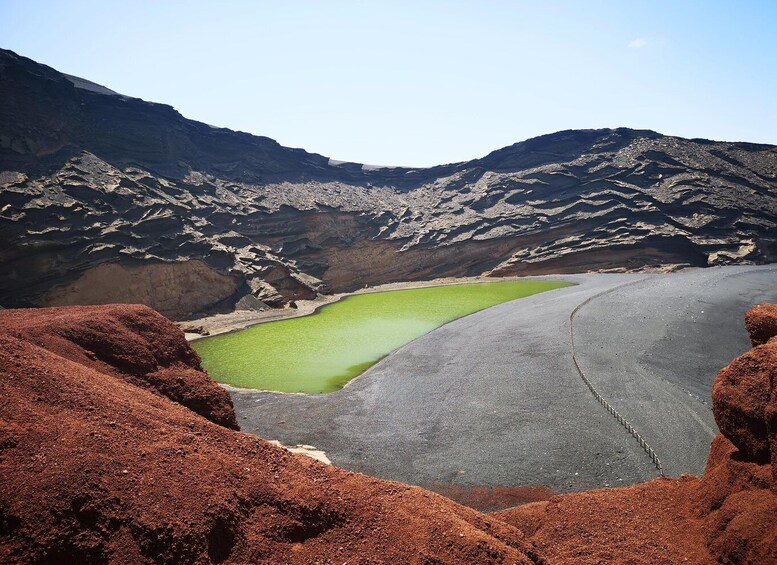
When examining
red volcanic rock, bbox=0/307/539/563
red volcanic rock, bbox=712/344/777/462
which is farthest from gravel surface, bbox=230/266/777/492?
red volcanic rock, bbox=0/307/539/563

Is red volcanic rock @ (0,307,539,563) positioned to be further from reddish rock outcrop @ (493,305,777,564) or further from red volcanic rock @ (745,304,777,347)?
red volcanic rock @ (745,304,777,347)

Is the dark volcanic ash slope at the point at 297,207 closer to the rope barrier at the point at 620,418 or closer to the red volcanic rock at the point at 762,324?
the rope barrier at the point at 620,418

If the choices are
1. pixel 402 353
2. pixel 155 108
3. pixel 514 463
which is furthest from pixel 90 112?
pixel 514 463

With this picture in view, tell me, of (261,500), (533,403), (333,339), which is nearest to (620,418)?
(533,403)

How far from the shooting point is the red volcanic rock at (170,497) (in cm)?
385

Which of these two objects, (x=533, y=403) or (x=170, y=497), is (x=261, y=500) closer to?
(x=170, y=497)

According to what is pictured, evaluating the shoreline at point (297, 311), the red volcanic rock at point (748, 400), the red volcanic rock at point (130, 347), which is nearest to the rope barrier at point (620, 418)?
the red volcanic rock at point (748, 400)

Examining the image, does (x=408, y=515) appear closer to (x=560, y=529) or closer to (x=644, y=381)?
(x=560, y=529)

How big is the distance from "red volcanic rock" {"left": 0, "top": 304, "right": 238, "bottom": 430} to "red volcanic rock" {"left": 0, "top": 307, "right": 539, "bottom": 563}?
1492mm

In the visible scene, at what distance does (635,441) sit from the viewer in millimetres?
11117

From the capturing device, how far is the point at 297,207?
46875 millimetres

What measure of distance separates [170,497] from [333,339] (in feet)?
70.3

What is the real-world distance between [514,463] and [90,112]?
44742mm

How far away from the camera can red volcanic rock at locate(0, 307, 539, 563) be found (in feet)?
12.6
